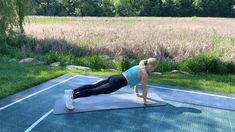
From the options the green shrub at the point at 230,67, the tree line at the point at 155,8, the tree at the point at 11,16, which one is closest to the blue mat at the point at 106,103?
the green shrub at the point at 230,67

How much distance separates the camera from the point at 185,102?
6477 millimetres

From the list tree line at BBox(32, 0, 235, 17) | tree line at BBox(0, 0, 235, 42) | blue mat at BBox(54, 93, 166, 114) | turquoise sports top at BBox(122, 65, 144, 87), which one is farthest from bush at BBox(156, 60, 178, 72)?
tree line at BBox(32, 0, 235, 17)

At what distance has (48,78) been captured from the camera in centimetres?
819

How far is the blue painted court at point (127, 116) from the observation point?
16.6 ft

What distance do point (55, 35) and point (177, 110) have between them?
9373mm

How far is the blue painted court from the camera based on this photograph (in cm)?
506

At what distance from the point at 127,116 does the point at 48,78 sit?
10.6 feet

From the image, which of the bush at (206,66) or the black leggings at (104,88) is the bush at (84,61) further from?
the black leggings at (104,88)

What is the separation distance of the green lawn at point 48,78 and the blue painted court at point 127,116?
0.53m

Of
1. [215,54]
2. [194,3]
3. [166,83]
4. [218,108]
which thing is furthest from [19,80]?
→ [194,3]

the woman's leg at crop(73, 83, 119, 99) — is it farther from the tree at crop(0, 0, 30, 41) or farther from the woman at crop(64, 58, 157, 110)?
the tree at crop(0, 0, 30, 41)

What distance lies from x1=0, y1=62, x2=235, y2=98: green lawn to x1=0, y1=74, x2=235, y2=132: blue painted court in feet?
1.75

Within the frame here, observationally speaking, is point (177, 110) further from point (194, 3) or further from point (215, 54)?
point (194, 3)

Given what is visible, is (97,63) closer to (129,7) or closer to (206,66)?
(206,66)
